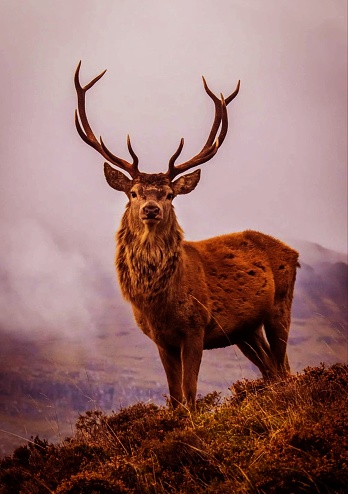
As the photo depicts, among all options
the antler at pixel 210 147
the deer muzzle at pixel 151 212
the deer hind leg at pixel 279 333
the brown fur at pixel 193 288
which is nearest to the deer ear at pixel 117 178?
the brown fur at pixel 193 288

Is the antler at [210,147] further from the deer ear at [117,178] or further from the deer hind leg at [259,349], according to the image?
the deer hind leg at [259,349]

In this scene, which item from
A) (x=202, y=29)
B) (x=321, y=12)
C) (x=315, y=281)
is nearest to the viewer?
(x=315, y=281)

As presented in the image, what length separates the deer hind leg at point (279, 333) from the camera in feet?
24.8

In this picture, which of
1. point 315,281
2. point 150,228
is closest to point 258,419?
point 150,228

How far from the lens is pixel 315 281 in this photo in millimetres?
43750

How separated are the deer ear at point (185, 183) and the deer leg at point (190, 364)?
138cm

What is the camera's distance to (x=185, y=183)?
7293 mm

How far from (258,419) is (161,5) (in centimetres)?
4691

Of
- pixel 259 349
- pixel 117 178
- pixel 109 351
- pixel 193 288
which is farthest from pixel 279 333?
pixel 109 351

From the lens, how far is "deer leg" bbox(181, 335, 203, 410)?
6375 millimetres

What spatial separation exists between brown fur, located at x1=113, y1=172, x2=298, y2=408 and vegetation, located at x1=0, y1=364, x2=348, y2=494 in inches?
20.2

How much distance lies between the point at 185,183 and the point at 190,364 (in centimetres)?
166

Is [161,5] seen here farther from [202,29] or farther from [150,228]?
[150,228]

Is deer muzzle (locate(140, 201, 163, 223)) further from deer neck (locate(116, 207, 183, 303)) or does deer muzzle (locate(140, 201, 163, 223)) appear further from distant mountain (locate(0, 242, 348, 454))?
distant mountain (locate(0, 242, 348, 454))
